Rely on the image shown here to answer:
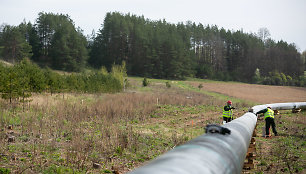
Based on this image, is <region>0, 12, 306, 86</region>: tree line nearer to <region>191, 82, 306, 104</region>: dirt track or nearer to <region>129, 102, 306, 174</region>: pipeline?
<region>191, 82, 306, 104</region>: dirt track

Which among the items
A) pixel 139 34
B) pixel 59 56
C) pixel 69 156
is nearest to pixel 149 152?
pixel 69 156

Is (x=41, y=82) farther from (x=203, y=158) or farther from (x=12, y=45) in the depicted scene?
(x=12, y=45)

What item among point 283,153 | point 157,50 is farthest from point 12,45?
point 283,153

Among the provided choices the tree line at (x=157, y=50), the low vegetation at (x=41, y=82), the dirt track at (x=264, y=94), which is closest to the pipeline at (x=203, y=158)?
the low vegetation at (x=41, y=82)

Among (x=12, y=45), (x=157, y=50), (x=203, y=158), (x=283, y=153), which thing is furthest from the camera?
(x=157, y=50)

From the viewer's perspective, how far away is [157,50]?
67.7 m

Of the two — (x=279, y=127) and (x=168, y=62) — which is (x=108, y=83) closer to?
(x=279, y=127)

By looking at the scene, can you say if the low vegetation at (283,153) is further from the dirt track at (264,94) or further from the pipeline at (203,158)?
the dirt track at (264,94)

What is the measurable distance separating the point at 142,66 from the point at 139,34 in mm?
9870

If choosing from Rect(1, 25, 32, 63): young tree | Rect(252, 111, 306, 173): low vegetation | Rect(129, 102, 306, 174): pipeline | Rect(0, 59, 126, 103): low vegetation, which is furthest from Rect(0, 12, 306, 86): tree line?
Rect(129, 102, 306, 174): pipeline

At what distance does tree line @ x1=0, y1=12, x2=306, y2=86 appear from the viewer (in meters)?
62.5

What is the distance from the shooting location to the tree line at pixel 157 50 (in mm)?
62531

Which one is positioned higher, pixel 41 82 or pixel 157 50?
pixel 157 50

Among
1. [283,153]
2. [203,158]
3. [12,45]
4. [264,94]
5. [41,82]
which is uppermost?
[12,45]
